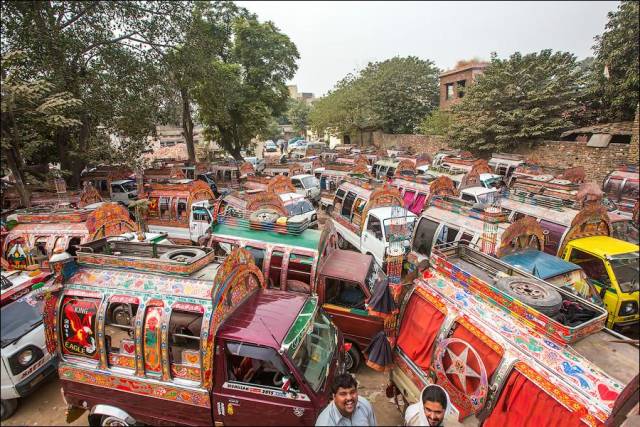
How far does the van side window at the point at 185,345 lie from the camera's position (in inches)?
181

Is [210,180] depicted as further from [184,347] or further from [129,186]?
[184,347]

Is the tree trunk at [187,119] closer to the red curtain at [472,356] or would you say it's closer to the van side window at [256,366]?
the van side window at [256,366]

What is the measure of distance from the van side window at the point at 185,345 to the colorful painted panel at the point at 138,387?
18cm

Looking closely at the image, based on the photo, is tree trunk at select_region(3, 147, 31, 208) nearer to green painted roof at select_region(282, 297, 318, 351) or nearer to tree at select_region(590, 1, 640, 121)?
green painted roof at select_region(282, 297, 318, 351)

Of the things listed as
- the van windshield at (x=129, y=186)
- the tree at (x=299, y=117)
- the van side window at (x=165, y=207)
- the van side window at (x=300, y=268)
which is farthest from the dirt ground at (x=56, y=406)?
the tree at (x=299, y=117)

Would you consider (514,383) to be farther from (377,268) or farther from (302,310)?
(377,268)

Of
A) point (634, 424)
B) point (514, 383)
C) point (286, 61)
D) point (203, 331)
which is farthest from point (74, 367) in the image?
point (286, 61)

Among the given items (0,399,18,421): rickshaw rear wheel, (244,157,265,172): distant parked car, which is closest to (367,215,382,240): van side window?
(0,399,18,421): rickshaw rear wheel

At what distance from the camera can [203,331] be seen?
14.6ft

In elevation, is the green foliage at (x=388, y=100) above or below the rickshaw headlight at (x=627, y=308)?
above

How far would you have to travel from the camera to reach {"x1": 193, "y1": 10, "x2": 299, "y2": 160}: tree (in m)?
28.4

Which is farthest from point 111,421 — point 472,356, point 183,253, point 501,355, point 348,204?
point 348,204

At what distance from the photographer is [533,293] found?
4758 mm

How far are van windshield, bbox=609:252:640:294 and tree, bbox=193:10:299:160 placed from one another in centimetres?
2554
